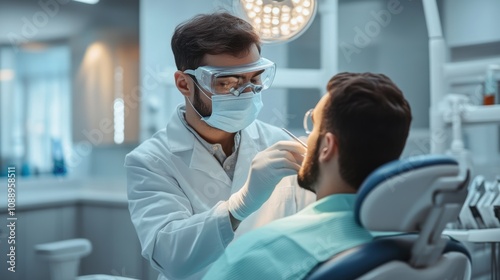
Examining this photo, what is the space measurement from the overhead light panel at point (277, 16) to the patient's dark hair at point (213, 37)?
3.9 inches

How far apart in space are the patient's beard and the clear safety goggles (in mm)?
370

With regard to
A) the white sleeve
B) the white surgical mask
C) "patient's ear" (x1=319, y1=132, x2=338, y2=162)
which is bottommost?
the white sleeve

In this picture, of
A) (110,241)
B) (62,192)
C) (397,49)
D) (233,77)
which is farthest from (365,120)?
(62,192)

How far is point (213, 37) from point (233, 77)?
120 mm

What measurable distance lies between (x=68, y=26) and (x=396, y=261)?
120 inches

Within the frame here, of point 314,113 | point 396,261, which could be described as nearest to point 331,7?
point 314,113

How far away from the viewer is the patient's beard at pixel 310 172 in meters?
1.17

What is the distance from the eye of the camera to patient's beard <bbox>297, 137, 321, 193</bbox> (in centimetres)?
117

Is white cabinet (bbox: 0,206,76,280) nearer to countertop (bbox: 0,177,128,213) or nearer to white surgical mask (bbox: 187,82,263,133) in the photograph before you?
countertop (bbox: 0,177,128,213)

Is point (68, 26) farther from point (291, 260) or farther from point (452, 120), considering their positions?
point (291, 260)

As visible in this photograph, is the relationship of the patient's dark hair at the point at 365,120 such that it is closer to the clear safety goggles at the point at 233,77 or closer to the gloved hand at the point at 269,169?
the gloved hand at the point at 269,169

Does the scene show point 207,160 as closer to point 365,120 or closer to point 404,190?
point 365,120

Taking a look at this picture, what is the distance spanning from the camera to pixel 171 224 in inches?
54.7

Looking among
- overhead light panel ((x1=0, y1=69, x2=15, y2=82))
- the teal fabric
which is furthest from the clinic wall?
the teal fabric
